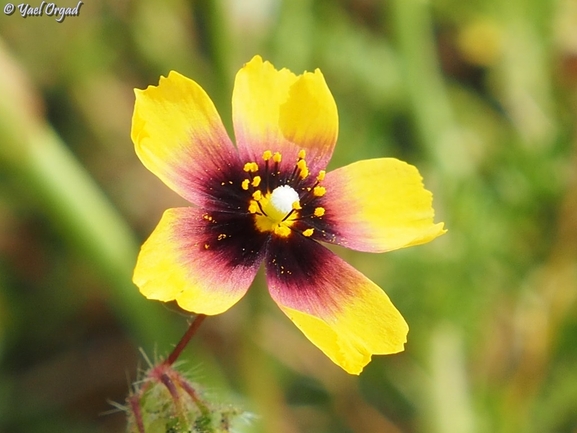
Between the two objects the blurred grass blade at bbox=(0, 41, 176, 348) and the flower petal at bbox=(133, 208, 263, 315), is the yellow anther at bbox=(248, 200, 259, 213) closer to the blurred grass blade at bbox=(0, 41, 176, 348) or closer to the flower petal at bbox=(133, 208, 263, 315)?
the flower petal at bbox=(133, 208, 263, 315)

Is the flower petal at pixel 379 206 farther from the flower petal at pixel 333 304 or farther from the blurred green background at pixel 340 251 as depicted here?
the blurred green background at pixel 340 251

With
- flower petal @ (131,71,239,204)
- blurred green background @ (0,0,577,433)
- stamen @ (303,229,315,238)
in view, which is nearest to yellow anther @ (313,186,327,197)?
stamen @ (303,229,315,238)

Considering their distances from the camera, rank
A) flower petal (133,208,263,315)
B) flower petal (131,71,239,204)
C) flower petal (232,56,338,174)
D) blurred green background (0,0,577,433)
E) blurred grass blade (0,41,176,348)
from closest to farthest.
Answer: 1. flower petal (133,208,263,315)
2. flower petal (131,71,239,204)
3. flower petal (232,56,338,174)
4. blurred grass blade (0,41,176,348)
5. blurred green background (0,0,577,433)

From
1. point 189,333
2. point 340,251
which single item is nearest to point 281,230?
point 189,333

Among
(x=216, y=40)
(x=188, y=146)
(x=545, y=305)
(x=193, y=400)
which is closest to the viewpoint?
(x=193, y=400)

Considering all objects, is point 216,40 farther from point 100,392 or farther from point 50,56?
point 100,392

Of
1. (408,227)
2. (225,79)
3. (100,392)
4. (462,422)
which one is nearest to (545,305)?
(462,422)
